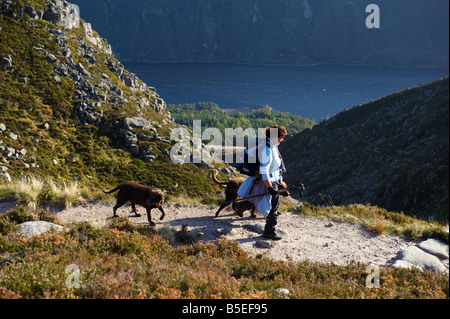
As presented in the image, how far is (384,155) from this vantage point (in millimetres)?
59469

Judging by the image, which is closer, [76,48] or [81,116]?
[81,116]

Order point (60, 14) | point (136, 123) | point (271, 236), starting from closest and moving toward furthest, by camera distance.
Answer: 1. point (271, 236)
2. point (136, 123)
3. point (60, 14)

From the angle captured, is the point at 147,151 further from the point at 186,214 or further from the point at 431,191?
the point at 431,191

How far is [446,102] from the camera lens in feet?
205

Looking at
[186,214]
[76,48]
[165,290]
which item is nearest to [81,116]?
[76,48]

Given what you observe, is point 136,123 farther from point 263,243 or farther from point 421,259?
point 421,259

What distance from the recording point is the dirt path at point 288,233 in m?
9.43

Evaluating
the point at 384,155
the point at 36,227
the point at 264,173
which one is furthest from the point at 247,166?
the point at 384,155

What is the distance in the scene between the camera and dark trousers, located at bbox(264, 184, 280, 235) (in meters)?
9.59

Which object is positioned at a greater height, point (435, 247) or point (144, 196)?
point (144, 196)

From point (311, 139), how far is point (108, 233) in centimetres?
8360

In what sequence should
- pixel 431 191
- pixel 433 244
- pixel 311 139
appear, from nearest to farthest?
1. pixel 433 244
2. pixel 431 191
3. pixel 311 139

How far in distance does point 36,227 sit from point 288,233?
7345 millimetres
